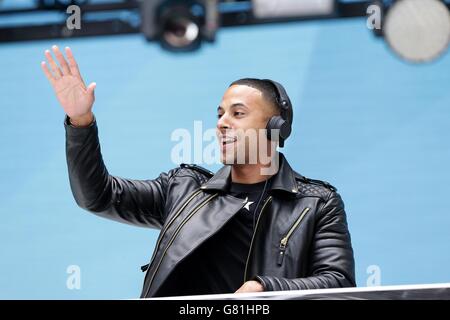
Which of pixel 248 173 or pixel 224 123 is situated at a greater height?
pixel 224 123

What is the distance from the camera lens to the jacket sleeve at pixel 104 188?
2.22 metres

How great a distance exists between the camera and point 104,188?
7.49 ft

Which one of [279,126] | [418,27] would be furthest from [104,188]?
[418,27]

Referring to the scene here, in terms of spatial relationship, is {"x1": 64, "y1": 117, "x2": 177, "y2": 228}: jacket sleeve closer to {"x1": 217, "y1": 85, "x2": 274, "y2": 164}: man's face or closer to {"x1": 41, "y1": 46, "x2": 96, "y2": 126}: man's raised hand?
{"x1": 41, "y1": 46, "x2": 96, "y2": 126}: man's raised hand

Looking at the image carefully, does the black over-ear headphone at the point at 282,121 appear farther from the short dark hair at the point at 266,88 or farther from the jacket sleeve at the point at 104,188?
the jacket sleeve at the point at 104,188

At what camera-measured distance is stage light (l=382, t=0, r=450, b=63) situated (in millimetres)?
2709

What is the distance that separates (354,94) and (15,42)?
3.91 feet

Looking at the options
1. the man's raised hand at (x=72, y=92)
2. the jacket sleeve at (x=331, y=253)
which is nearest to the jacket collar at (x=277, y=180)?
the jacket sleeve at (x=331, y=253)

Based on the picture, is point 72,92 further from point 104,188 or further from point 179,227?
point 179,227

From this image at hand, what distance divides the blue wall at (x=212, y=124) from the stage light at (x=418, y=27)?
0.44 ft

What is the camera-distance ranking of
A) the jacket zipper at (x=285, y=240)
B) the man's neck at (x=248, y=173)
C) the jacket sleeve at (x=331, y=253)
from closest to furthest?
the jacket sleeve at (x=331, y=253), the jacket zipper at (x=285, y=240), the man's neck at (x=248, y=173)

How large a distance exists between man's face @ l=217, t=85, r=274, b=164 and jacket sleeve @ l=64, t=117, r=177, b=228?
0.22m

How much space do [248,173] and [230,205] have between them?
0.52 ft

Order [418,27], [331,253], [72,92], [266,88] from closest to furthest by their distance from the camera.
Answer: [331,253], [72,92], [266,88], [418,27]
